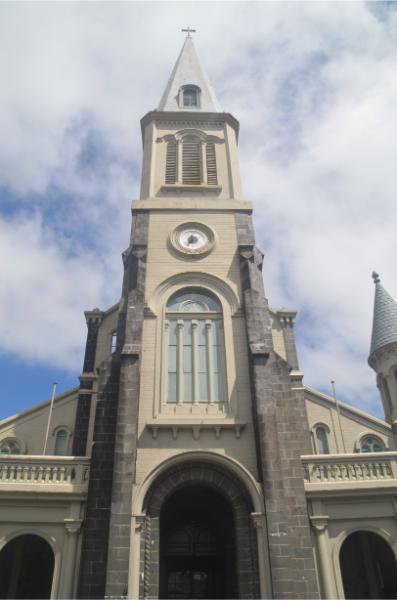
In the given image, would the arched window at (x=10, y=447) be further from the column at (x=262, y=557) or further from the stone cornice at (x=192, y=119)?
the stone cornice at (x=192, y=119)

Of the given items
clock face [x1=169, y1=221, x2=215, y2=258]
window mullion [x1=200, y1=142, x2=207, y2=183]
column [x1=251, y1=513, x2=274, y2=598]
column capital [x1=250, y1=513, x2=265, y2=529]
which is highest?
window mullion [x1=200, y1=142, x2=207, y2=183]

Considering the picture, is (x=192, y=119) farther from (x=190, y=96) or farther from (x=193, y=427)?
(x=193, y=427)

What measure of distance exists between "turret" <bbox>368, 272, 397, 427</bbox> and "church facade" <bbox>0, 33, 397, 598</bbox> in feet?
4.65

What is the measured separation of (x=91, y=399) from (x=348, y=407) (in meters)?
12.6

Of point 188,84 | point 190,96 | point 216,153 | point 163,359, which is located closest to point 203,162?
point 216,153

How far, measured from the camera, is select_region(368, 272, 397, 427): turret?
2441cm

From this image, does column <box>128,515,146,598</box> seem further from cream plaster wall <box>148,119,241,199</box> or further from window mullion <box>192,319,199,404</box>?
cream plaster wall <box>148,119,241,199</box>

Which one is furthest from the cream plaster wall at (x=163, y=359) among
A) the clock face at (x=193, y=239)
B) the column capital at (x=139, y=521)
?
the column capital at (x=139, y=521)

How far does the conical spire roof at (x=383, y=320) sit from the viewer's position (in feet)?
83.3

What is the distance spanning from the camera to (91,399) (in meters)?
22.7

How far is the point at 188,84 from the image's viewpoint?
31.3 m

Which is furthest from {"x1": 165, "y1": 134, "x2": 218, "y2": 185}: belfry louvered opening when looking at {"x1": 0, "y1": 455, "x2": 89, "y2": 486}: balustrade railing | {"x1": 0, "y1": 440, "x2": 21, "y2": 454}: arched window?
{"x1": 0, "y1": 440, "x2": 21, "y2": 454}: arched window

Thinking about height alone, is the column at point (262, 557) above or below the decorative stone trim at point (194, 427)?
below

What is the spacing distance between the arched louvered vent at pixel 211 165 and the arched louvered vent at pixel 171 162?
5.88 ft
